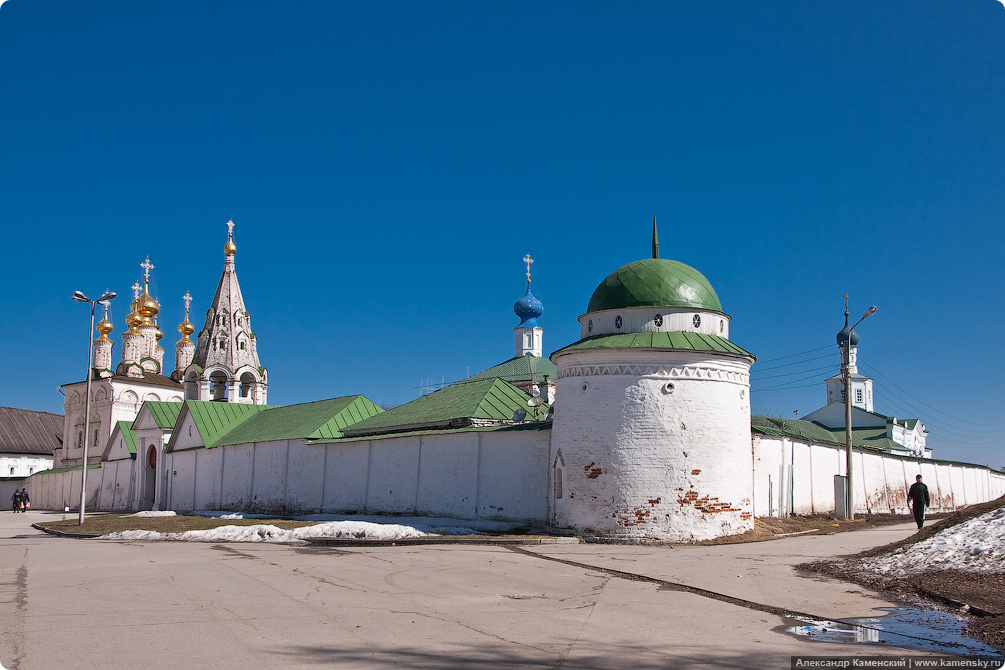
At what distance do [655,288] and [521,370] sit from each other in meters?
20.4

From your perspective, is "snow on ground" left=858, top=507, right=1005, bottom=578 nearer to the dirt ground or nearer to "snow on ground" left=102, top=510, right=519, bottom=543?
the dirt ground

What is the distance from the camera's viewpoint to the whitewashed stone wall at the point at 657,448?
1848cm

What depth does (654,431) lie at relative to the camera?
1872cm

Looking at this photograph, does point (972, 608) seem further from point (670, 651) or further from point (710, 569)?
point (710, 569)

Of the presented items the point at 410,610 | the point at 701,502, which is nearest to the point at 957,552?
the point at 410,610

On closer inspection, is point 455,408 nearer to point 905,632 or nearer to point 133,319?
point 905,632

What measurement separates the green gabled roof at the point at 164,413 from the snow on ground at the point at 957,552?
123 feet

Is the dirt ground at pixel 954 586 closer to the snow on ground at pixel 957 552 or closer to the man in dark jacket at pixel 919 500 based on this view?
the snow on ground at pixel 957 552

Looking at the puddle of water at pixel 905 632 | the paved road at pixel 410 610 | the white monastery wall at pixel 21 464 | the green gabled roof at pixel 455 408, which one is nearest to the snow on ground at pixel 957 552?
the paved road at pixel 410 610

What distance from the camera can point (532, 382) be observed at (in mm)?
36188

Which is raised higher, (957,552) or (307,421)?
(307,421)

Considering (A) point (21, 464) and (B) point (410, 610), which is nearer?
(B) point (410, 610)

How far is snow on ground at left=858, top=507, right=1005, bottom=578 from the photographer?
10.1 meters

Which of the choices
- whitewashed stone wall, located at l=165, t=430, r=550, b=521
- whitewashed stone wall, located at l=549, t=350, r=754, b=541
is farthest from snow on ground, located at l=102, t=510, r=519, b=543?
whitewashed stone wall, located at l=549, t=350, r=754, b=541
